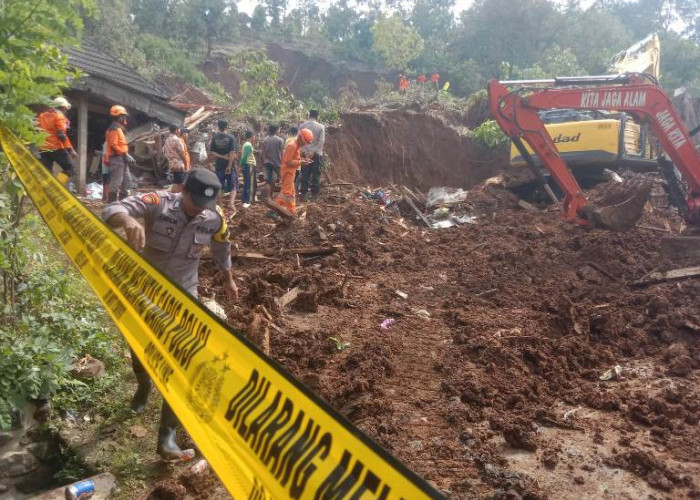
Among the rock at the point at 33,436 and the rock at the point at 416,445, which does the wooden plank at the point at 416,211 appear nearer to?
the rock at the point at 416,445

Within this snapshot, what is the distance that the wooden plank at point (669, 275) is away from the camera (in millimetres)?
7215

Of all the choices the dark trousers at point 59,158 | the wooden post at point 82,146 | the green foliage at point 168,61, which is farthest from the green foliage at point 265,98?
the green foliage at point 168,61

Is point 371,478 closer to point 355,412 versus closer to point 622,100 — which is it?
point 355,412

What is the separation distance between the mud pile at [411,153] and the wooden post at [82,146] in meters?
8.33

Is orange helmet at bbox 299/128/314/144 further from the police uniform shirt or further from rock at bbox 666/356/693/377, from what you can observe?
rock at bbox 666/356/693/377

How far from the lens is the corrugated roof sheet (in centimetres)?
1224

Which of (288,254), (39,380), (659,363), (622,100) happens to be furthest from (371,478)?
(622,100)

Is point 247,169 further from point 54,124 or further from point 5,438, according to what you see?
point 5,438

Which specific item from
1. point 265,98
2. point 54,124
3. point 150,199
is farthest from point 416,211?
point 150,199

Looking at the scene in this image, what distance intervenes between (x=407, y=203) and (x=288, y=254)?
19.6 feet

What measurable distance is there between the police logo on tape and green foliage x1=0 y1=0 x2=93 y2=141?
9.25 feet

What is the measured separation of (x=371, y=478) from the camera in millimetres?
1424

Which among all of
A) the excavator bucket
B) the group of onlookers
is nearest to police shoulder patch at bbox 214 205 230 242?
the group of onlookers

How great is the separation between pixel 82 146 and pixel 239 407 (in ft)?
37.4
